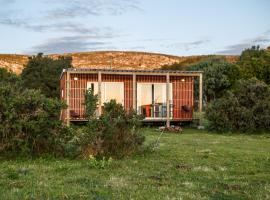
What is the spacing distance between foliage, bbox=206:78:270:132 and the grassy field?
10.1 meters

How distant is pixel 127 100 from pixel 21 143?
17.5 metres

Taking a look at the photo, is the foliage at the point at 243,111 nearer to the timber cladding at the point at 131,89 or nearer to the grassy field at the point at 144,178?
the timber cladding at the point at 131,89

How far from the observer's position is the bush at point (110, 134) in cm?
1105

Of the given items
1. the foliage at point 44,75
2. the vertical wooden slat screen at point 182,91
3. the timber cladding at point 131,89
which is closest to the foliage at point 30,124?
the timber cladding at point 131,89

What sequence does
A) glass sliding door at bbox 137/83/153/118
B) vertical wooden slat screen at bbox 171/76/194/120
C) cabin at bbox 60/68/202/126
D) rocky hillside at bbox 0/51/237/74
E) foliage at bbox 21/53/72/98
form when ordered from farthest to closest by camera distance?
1. rocky hillside at bbox 0/51/237/74
2. foliage at bbox 21/53/72/98
3. vertical wooden slat screen at bbox 171/76/194/120
4. glass sliding door at bbox 137/83/153/118
5. cabin at bbox 60/68/202/126

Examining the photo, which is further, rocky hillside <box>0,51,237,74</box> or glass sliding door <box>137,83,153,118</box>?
rocky hillside <box>0,51,237,74</box>

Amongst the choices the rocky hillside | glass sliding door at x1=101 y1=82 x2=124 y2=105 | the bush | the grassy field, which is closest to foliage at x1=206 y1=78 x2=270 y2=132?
glass sliding door at x1=101 y1=82 x2=124 y2=105

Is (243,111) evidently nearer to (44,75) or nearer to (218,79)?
(218,79)

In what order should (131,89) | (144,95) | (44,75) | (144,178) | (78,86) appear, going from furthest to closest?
(44,75) < (144,95) < (131,89) < (78,86) < (144,178)

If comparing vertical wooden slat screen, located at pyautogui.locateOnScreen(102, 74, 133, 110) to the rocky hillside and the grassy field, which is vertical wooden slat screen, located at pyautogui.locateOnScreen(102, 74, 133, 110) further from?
the rocky hillside

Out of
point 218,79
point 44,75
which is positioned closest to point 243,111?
point 218,79

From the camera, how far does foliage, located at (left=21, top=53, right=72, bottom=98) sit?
4838 centimetres

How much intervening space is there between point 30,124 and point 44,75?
39882mm

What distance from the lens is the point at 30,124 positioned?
10.9 meters
